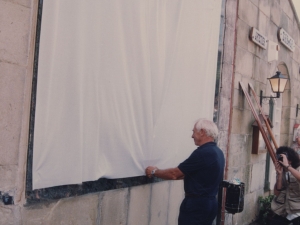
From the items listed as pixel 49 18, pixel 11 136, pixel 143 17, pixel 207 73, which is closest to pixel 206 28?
pixel 207 73

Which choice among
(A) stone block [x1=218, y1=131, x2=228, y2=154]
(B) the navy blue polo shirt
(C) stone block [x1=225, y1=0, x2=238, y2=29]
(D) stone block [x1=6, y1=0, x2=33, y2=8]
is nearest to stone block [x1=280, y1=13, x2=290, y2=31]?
(C) stone block [x1=225, y1=0, x2=238, y2=29]

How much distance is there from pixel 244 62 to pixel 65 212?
4021mm

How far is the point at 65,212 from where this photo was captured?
3.08 m

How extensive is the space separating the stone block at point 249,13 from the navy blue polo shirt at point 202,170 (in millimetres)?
3173

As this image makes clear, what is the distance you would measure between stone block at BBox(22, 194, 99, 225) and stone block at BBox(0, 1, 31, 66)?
3.39ft

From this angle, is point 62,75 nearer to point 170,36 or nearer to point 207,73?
point 170,36

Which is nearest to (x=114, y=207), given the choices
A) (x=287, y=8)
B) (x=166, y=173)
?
(x=166, y=173)

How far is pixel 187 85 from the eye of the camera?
14.5ft

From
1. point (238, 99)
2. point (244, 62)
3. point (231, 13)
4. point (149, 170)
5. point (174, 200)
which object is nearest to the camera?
point (149, 170)

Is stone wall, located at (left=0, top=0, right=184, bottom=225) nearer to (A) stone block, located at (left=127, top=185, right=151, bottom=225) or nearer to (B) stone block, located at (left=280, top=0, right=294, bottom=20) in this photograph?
(A) stone block, located at (left=127, top=185, right=151, bottom=225)

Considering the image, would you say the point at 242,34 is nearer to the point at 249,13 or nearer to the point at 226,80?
the point at 249,13

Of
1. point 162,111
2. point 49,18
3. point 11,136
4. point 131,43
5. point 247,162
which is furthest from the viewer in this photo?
point 247,162

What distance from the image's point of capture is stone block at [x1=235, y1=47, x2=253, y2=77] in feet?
19.5

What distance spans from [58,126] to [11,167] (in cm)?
44
